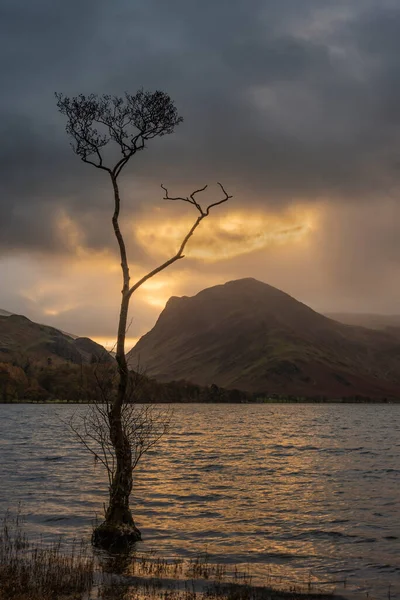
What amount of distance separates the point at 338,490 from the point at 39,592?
29601 millimetres

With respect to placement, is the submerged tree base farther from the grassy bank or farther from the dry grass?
the dry grass

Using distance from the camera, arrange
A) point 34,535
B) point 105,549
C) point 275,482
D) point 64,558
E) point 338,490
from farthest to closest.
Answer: point 275,482 → point 338,490 → point 34,535 → point 105,549 → point 64,558

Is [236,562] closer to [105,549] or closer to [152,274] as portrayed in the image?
[105,549]

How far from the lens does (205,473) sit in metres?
50.3

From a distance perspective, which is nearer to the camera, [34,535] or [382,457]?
[34,535]

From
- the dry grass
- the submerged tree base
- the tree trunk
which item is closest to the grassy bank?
the dry grass

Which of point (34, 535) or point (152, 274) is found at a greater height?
point (152, 274)

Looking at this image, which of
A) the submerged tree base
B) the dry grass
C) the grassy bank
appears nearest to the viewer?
the dry grass

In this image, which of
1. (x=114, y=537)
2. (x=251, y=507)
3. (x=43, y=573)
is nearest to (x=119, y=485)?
(x=114, y=537)

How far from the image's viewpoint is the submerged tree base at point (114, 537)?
72.1ft

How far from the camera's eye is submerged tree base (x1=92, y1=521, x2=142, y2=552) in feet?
72.1

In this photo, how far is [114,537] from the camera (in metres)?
22.0

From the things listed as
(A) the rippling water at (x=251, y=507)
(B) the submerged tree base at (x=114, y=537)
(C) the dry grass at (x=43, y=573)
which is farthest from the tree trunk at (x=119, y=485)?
(A) the rippling water at (x=251, y=507)

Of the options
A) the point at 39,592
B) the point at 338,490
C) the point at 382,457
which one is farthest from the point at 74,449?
the point at 39,592
